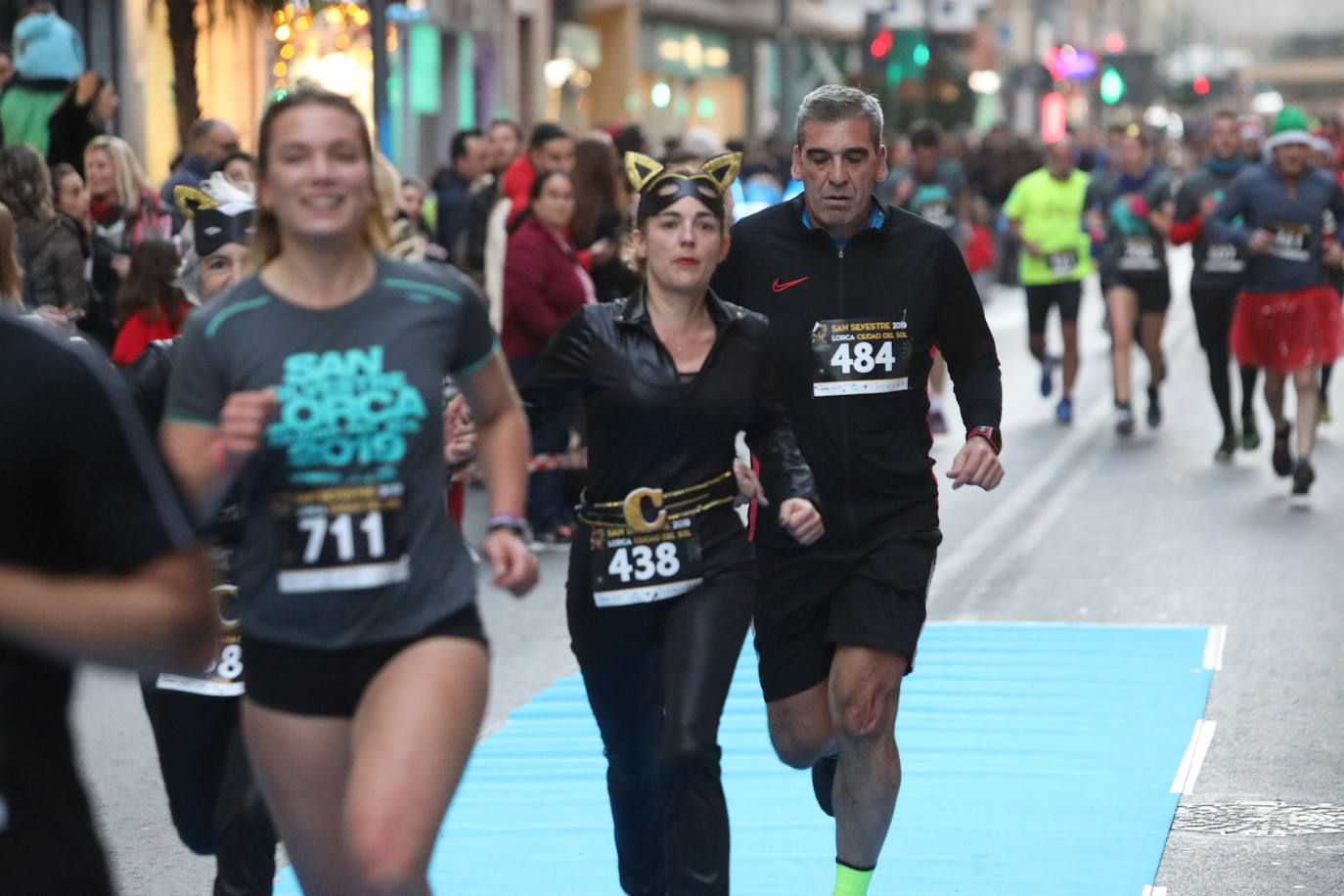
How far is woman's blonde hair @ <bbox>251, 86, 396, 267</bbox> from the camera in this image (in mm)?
4133

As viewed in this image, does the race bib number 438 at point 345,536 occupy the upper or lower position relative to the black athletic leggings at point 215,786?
upper

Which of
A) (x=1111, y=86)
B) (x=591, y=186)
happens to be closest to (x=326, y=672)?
(x=591, y=186)

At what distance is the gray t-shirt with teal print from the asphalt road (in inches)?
24.9

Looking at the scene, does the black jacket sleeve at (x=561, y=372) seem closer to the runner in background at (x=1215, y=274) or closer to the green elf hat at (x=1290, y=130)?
the green elf hat at (x=1290, y=130)

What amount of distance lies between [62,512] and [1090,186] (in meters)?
16.3

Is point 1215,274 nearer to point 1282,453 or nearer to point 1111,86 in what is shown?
point 1282,453

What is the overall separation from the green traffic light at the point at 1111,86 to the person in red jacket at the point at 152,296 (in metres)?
34.0

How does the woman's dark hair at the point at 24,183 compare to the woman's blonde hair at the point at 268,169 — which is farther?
the woman's dark hair at the point at 24,183

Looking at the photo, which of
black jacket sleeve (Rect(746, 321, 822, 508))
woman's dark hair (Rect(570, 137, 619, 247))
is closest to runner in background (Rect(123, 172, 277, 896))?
black jacket sleeve (Rect(746, 321, 822, 508))

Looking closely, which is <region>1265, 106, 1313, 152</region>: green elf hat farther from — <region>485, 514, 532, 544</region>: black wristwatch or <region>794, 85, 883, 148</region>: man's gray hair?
<region>485, 514, 532, 544</region>: black wristwatch

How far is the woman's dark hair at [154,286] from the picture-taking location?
21.9ft

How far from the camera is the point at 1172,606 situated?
10523mm

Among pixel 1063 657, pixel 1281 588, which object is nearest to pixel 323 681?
pixel 1063 657

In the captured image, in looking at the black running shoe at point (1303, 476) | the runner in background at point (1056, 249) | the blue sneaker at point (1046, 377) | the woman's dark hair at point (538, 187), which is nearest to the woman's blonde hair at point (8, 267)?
the woman's dark hair at point (538, 187)
